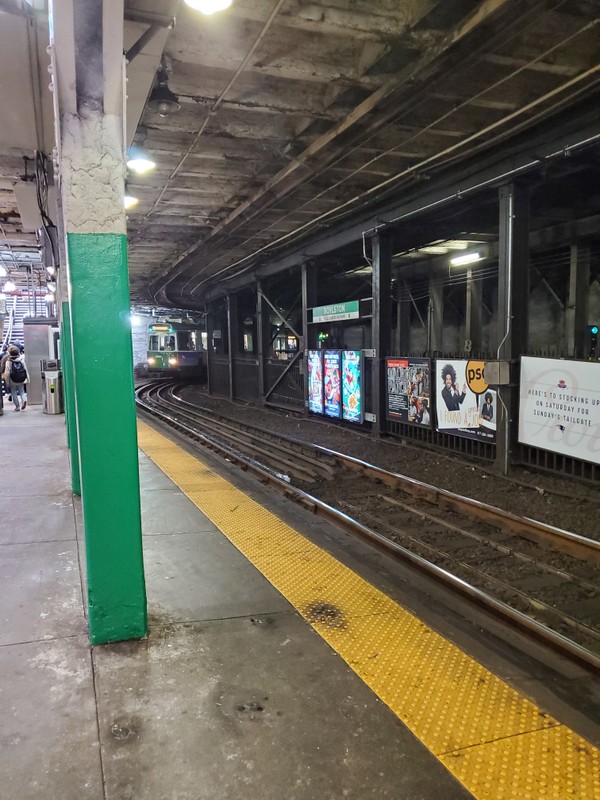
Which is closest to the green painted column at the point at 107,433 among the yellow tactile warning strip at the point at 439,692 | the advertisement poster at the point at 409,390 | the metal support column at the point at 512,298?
the yellow tactile warning strip at the point at 439,692

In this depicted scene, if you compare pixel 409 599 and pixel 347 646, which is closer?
pixel 347 646

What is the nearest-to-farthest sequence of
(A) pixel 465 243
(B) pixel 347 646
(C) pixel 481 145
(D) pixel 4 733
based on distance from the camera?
(D) pixel 4 733
(B) pixel 347 646
(C) pixel 481 145
(A) pixel 465 243

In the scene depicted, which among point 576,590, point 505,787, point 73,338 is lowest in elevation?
point 576,590

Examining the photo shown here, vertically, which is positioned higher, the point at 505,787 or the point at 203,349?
the point at 203,349

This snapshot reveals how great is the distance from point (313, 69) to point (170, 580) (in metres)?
5.09

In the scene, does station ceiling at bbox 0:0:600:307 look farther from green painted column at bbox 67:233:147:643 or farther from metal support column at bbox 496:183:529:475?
green painted column at bbox 67:233:147:643

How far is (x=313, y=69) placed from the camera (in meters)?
5.64

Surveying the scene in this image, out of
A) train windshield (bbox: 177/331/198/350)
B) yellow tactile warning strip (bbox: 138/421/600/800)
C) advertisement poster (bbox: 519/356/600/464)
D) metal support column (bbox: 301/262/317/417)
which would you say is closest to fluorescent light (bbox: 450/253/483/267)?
metal support column (bbox: 301/262/317/417)

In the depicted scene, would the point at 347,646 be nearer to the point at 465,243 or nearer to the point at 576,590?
the point at 576,590

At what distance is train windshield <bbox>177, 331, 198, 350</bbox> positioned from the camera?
33.2 meters

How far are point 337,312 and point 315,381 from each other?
2116mm

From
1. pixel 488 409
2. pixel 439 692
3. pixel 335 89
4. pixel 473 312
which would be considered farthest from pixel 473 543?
pixel 473 312

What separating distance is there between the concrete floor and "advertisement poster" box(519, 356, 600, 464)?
506cm

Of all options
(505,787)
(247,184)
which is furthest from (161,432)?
(505,787)
